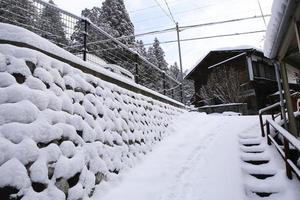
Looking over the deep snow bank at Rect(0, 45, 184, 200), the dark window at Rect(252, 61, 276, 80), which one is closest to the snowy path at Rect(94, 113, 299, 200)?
the deep snow bank at Rect(0, 45, 184, 200)

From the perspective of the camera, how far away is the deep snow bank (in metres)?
2.82

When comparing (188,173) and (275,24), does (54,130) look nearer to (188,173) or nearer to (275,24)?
(188,173)

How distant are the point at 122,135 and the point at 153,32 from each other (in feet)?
50.6

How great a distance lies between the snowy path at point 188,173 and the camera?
4.27 meters

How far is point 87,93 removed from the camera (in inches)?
184

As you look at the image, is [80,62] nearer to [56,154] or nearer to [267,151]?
[56,154]

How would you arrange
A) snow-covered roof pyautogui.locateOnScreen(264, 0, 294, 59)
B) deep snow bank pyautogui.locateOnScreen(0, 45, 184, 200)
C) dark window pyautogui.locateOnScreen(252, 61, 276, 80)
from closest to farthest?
1. deep snow bank pyautogui.locateOnScreen(0, 45, 184, 200)
2. snow-covered roof pyautogui.locateOnScreen(264, 0, 294, 59)
3. dark window pyautogui.locateOnScreen(252, 61, 276, 80)

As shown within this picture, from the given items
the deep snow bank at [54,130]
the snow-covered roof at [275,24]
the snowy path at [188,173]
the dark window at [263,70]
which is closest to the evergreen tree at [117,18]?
the dark window at [263,70]

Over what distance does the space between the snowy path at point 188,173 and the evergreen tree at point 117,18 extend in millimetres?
20614

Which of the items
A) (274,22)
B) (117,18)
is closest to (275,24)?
(274,22)

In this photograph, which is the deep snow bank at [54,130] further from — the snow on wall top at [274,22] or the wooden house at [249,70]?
the wooden house at [249,70]

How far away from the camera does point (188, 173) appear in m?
5.26

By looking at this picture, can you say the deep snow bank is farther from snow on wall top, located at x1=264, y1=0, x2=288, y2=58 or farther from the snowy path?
snow on wall top, located at x1=264, y1=0, x2=288, y2=58

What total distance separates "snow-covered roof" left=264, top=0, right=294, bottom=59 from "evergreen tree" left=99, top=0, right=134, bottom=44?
2110cm
